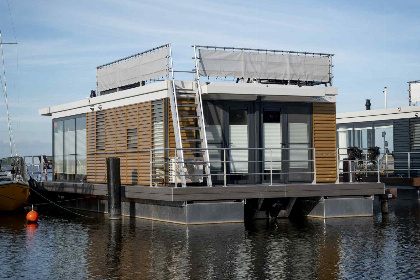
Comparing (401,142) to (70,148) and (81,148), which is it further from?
(70,148)

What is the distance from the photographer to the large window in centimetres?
2655

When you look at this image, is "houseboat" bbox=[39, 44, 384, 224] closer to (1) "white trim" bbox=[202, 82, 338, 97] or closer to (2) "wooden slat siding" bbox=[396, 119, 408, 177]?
(1) "white trim" bbox=[202, 82, 338, 97]

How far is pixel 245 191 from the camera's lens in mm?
19109

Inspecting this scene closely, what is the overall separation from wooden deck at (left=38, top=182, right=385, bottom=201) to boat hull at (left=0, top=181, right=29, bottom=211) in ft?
12.2

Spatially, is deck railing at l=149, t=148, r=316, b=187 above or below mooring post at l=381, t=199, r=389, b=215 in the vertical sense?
above

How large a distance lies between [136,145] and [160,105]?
2.11 m

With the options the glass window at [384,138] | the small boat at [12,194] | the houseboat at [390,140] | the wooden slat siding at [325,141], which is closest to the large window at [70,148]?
the small boat at [12,194]

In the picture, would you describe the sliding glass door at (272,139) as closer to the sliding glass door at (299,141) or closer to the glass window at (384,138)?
the sliding glass door at (299,141)

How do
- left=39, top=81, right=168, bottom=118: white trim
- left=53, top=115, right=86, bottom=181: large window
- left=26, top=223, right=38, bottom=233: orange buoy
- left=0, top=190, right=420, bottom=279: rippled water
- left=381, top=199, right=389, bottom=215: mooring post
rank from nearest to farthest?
left=0, top=190, right=420, bottom=279: rippled water
left=26, top=223, right=38, bottom=233: orange buoy
left=39, top=81, right=168, bottom=118: white trim
left=381, top=199, right=389, bottom=215: mooring post
left=53, top=115, right=86, bottom=181: large window

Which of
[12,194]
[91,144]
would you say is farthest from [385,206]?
[12,194]

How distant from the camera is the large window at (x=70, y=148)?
87.1 feet

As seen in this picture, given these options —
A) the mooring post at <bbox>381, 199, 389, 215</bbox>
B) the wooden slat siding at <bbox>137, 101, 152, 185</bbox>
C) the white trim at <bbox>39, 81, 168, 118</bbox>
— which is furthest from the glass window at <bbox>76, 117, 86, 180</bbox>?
the mooring post at <bbox>381, 199, 389, 215</bbox>

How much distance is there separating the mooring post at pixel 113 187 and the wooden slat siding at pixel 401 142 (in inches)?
647

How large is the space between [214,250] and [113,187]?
7.28 metres
